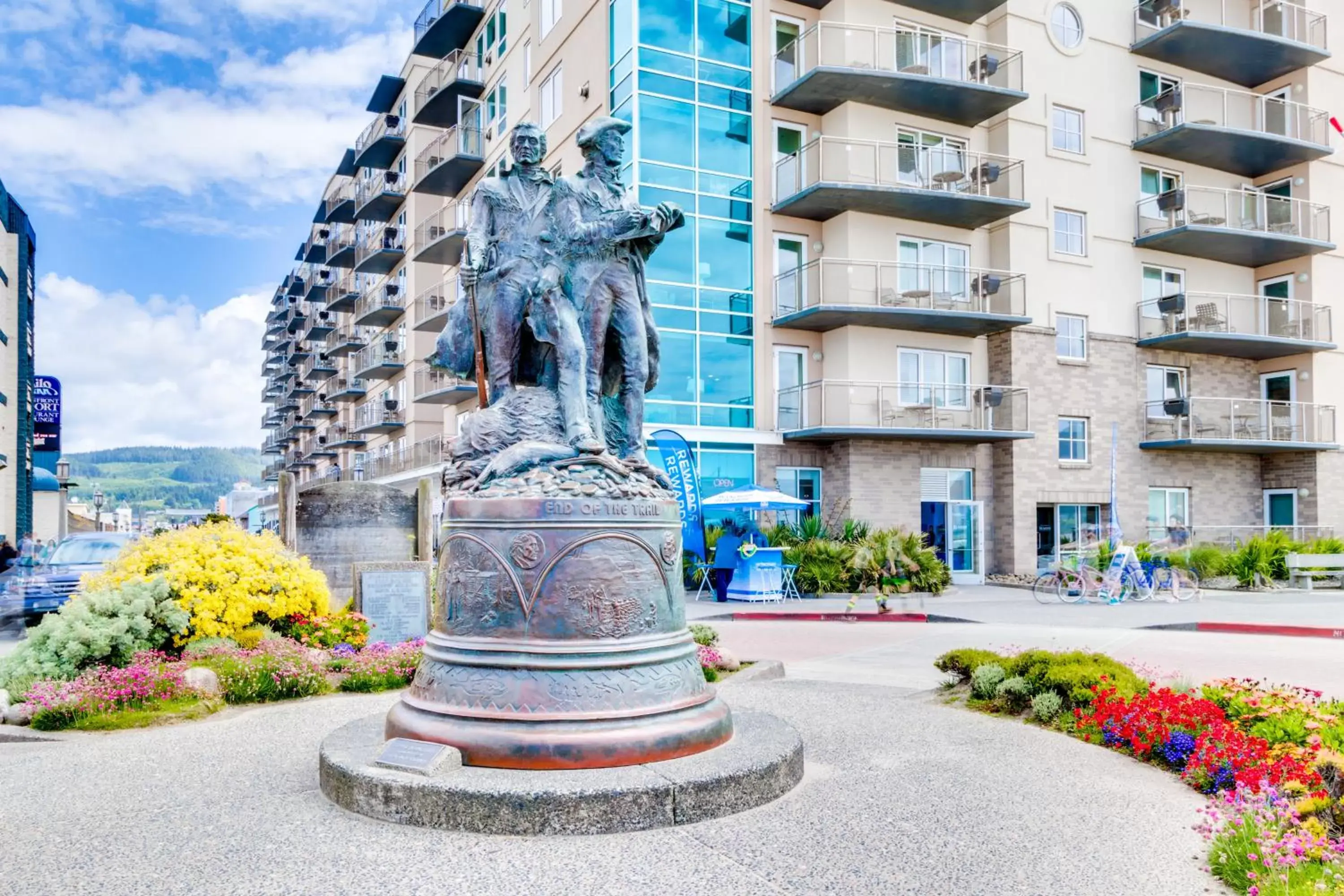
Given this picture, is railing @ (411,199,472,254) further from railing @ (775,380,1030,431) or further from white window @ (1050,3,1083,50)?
white window @ (1050,3,1083,50)

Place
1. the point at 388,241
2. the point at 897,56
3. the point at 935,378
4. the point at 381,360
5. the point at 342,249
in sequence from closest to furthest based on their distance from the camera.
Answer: the point at 897,56 → the point at 935,378 → the point at 388,241 → the point at 381,360 → the point at 342,249

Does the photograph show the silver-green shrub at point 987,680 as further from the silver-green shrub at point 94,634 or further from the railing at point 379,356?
the railing at point 379,356

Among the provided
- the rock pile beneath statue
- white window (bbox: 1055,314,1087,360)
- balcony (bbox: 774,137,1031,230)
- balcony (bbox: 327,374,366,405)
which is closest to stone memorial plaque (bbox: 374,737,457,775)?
the rock pile beneath statue

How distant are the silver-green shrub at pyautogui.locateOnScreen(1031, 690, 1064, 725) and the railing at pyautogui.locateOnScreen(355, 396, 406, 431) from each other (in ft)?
130

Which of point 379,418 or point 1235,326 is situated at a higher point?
point 1235,326

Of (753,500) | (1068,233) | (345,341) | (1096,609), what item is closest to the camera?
(1096,609)

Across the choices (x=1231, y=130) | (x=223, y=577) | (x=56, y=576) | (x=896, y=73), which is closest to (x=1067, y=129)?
(x=1231, y=130)

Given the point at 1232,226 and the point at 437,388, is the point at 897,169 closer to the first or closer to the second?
the point at 1232,226

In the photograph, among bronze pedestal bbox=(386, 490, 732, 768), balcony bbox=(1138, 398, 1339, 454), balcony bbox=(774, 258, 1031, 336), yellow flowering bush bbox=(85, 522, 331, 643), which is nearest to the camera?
bronze pedestal bbox=(386, 490, 732, 768)

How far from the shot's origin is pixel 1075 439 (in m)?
29.7

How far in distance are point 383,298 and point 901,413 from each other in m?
30.0

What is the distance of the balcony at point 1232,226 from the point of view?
30.4 m

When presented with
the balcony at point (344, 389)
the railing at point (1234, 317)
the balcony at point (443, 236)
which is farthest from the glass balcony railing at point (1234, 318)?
the balcony at point (344, 389)

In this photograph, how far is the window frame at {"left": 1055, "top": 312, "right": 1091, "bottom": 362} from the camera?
29.5 metres
